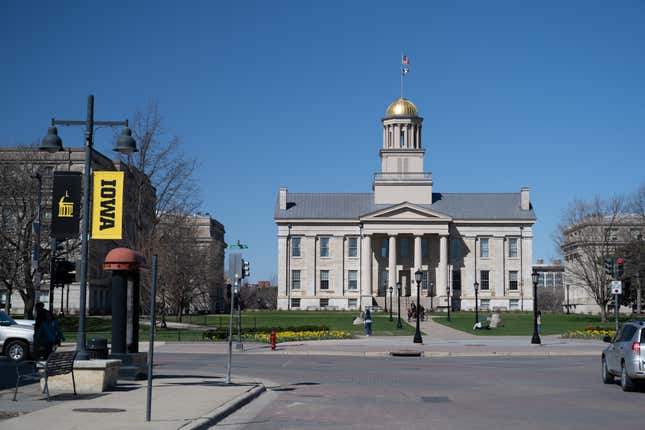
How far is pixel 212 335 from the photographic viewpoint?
45.9 m

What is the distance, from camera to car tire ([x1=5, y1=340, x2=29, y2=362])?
29.2m

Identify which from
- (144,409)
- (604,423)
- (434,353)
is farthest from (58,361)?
(434,353)

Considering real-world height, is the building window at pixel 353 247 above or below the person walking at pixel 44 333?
above

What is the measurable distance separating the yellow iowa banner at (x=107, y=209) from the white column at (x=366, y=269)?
98.7 m

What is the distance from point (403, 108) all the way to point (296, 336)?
260ft

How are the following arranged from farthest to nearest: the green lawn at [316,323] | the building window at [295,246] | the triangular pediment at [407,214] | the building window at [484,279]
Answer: the building window at [295,246] → the building window at [484,279] → the triangular pediment at [407,214] → the green lawn at [316,323]

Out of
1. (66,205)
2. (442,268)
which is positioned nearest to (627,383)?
(66,205)

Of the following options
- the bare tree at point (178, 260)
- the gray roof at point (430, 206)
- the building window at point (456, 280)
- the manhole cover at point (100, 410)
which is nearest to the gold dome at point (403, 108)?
the gray roof at point (430, 206)

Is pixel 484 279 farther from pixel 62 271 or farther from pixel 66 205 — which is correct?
pixel 66 205

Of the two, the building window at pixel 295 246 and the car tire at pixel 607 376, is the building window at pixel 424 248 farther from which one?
the car tire at pixel 607 376

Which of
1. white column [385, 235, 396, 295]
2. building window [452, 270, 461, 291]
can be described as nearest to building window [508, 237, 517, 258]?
building window [452, 270, 461, 291]

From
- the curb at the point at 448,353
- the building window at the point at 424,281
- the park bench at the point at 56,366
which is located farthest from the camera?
the building window at the point at 424,281

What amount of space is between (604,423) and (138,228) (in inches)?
1811

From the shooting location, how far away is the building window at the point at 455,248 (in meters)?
122
